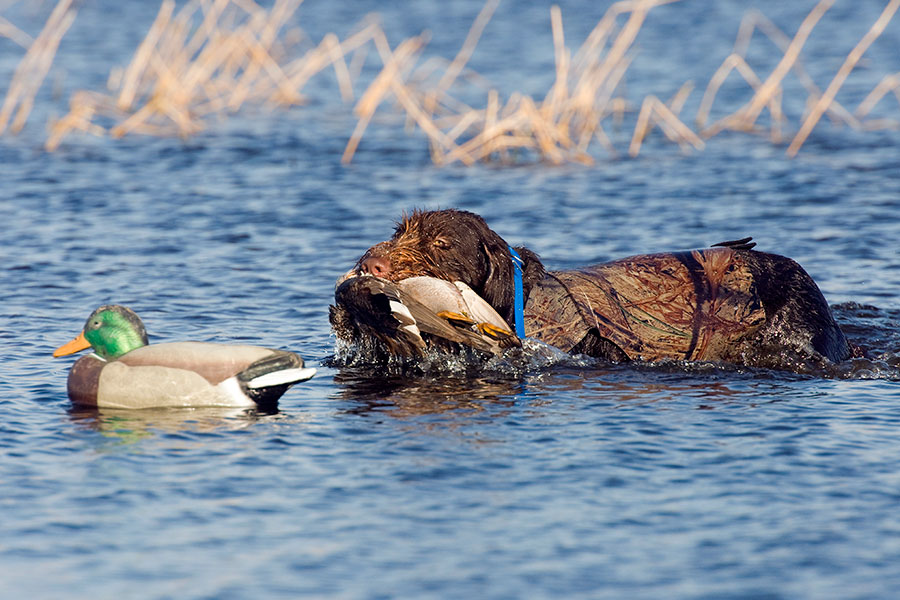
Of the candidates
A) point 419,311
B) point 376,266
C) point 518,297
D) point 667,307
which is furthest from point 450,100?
point 419,311

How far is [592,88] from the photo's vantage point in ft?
47.0

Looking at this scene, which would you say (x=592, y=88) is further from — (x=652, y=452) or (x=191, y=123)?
(x=652, y=452)

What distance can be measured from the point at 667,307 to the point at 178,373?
2996 millimetres

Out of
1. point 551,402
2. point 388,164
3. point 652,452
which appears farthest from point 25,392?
point 388,164

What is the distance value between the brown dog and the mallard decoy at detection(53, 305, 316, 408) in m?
0.92

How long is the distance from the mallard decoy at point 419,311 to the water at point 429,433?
1.22 ft

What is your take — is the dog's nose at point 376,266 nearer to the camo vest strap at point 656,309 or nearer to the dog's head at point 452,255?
the dog's head at point 452,255

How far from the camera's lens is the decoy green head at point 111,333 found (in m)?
6.39

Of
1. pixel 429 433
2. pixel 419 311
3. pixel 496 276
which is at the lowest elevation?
pixel 429 433

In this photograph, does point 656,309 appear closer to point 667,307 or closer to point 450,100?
point 667,307

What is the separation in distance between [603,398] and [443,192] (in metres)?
6.39

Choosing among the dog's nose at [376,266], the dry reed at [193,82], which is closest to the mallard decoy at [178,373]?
the dog's nose at [376,266]

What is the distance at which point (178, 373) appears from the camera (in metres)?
6.24

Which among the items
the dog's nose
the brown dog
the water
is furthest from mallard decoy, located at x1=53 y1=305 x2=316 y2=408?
the brown dog
